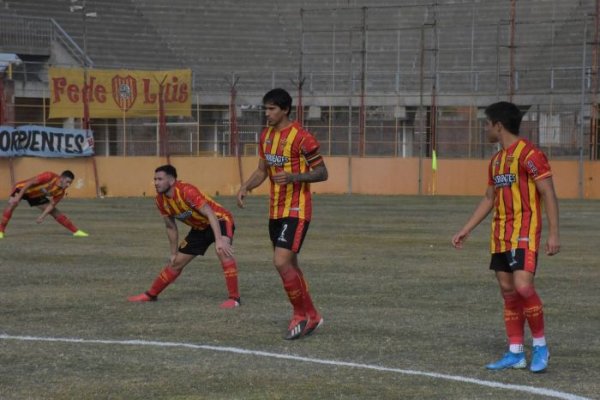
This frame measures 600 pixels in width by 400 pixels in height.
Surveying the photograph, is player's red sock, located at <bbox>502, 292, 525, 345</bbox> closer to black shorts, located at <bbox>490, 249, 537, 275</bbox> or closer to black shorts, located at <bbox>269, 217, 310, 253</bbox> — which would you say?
black shorts, located at <bbox>490, 249, 537, 275</bbox>

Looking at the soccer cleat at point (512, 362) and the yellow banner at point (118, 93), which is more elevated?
the yellow banner at point (118, 93)

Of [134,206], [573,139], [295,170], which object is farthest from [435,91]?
[295,170]

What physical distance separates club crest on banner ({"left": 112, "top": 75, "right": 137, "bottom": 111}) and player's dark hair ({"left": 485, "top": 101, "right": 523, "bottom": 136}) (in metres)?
32.2

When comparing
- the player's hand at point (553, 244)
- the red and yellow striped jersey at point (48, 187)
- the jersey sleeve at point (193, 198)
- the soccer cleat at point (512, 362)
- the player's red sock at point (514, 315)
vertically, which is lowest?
the soccer cleat at point (512, 362)

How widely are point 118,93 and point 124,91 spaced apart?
22cm

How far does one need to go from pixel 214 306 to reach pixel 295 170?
8.33 ft

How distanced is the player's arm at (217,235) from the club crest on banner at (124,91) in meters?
28.6

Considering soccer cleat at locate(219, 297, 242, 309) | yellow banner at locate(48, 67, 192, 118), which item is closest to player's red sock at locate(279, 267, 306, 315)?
soccer cleat at locate(219, 297, 242, 309)

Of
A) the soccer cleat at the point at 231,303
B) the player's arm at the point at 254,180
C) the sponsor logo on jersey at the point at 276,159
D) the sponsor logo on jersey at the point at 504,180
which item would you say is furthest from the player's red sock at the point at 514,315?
the soccer cleat at the point at 231,303

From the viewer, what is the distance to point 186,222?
12.5 m

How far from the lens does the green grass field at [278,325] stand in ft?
26.2

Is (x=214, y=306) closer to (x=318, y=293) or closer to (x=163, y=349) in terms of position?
(x=318, y=293)

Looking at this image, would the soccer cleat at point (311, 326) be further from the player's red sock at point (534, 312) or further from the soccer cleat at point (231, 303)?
the player's red sock at point (534, 312)

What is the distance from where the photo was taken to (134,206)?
32.5 metres
